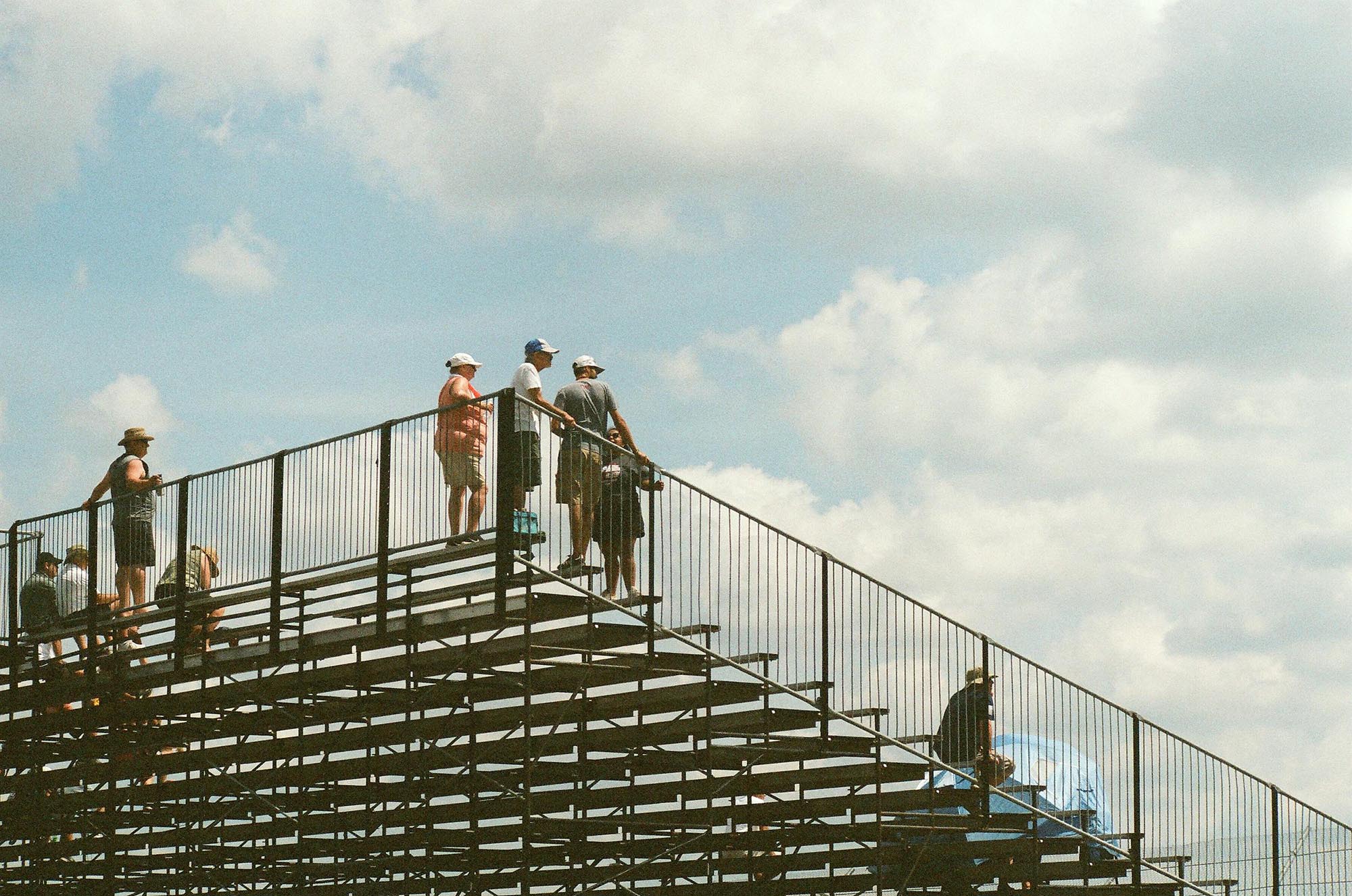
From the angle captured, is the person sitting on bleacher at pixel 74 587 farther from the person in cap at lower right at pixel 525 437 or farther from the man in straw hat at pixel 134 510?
the person in cap at lower right at pixel 525 437

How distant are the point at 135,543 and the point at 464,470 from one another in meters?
5.20

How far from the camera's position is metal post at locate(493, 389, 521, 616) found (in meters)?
16.8

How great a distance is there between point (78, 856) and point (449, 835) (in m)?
9.02

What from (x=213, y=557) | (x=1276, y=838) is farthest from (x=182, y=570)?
(x=1276, y=838)

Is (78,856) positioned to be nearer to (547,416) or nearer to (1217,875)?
(547,416)

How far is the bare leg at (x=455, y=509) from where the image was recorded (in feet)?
57.4

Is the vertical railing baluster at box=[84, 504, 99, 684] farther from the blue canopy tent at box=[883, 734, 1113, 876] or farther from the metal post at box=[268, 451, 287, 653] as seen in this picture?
the blue canopy tent at box=[883, 734, 1113, 876]

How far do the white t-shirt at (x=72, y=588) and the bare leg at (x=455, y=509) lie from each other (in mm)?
6859

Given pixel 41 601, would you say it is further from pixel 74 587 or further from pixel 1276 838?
pixel 1276 838

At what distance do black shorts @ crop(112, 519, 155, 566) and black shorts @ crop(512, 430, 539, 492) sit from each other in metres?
5.63

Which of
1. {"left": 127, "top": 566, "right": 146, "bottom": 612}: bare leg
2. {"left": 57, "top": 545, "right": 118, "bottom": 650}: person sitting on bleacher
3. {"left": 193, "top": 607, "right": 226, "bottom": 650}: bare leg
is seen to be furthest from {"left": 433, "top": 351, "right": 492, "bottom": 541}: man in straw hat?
{"left": 57, "top": 545, "right": 118, "bottom": 650}: person sitting on bleacher

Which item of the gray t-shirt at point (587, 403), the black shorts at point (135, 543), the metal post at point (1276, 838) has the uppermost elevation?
the gray t-shirt at point (587, 403)

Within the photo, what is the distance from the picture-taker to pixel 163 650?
69.7 feet

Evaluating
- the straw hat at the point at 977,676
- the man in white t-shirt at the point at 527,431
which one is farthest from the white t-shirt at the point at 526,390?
the straw hat at the point at 977,676
